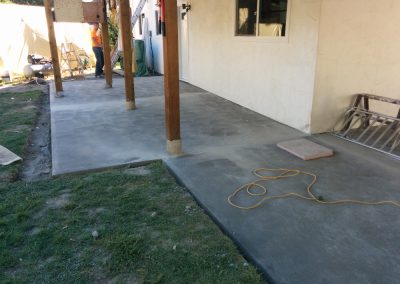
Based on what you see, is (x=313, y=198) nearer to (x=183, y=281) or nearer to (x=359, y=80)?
(x=183, y=281)

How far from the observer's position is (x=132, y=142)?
4.56 metres

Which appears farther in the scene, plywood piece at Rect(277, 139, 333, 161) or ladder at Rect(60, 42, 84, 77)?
ladder at Rect(60, 42, 84, 77)

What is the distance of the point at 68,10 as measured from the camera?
7.72 metres

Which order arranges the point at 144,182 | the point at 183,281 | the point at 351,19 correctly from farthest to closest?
1. the point at 351,19
2. the point at 144,182
3. the point at 183,281

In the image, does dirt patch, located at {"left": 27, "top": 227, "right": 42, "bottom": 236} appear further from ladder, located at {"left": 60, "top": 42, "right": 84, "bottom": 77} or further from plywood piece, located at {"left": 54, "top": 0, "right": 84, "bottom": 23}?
ladder, located at {"left": 60, "top": 42, "right": 84, "bottom": 77}

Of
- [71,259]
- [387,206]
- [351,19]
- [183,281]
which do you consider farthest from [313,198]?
[351,19]

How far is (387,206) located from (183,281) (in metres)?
1.88

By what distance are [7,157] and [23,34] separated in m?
9.20

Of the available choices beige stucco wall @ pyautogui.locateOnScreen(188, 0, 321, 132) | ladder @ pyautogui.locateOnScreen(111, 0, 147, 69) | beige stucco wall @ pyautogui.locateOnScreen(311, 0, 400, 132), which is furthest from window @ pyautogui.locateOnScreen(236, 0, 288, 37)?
ladder @ pyautogui.locateOnScreen(111, 0, 147, 69)

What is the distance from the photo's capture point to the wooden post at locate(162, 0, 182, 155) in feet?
11.9

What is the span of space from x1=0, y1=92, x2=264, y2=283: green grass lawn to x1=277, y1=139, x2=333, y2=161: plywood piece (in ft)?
5.03

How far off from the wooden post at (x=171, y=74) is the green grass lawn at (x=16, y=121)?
1712 mm

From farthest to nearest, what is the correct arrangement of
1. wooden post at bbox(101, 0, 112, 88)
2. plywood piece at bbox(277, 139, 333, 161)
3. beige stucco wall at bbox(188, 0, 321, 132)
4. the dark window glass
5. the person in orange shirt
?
the person in orange shirt < wooden post at bbox(101, 0, 112, 88) < the dark window glass < beige stucco wall at bbox(188, 0, 321, 132) < plywood piece at bbox(277, 139, 333, 161)

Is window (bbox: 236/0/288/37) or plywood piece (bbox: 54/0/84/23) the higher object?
plywood piece (bbox: 54/0/84/23)
